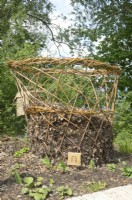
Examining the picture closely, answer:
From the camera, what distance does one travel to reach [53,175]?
3.48 metres

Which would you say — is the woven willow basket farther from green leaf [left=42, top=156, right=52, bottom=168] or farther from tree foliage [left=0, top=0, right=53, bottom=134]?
tree foliage [left=0, top=0, right=53, bottom=134]

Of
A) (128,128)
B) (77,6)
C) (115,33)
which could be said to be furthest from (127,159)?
(77,6)

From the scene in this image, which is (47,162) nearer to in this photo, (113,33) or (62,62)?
(62,62)

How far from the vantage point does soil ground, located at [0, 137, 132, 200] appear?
3.08m

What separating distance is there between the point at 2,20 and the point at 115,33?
333 centimetres

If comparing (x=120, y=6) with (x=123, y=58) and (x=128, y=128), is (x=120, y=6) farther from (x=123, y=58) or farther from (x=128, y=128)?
(x=128, y=128)

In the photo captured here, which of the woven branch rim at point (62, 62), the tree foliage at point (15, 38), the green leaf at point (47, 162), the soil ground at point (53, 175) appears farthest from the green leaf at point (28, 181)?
the tree foliage at point (15, 38)

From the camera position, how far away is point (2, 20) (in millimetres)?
10648

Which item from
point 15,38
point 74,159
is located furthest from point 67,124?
point 15,38

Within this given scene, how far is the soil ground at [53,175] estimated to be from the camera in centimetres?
308

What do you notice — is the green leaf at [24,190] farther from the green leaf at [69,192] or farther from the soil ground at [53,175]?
the green leaf at [69,192]

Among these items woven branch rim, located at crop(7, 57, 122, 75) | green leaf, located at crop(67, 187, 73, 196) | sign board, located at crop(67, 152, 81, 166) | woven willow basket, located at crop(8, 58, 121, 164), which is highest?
woven branch rim, located at crop(7, 57, 122, 75)

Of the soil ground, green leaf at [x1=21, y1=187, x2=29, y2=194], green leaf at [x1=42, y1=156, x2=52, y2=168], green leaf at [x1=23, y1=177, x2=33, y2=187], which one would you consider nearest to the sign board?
the soil ground

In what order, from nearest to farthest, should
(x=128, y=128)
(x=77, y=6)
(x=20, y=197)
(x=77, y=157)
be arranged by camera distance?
(x=20, y=197) → (x=77, y=157) → (x=128, y=128) → (x=77, y=6)
